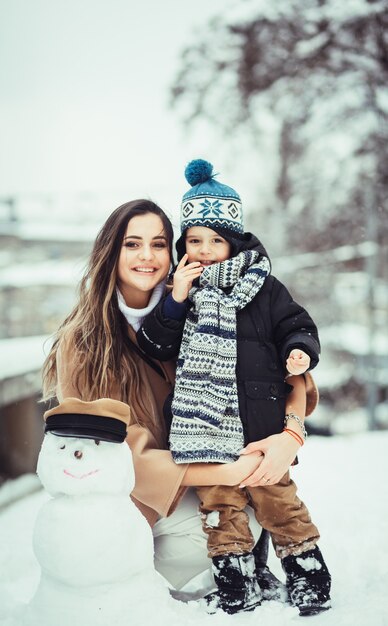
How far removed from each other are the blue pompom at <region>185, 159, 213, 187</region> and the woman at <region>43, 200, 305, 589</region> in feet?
0.63

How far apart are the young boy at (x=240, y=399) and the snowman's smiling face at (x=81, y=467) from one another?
0.36 meters

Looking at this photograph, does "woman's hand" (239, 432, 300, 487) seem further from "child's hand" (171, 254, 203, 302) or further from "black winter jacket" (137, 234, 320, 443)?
"child's hand" (171, 254, 203, 302)

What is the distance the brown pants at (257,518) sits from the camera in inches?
86.7

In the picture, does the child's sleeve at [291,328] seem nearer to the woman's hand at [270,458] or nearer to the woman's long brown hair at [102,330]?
the woman's hand at [270,458]

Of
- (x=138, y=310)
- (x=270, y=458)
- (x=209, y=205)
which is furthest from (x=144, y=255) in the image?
(x=270, y=458)

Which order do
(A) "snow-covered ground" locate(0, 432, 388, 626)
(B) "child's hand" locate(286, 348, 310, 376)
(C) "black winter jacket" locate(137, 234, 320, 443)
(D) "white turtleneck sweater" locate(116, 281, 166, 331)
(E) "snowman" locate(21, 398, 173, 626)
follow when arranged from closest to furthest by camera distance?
(E) "snowman" locate(21, 398, 173, 626) < (A) "snow-covered ground" locate(0, 432, 388, 626) < (B) "child's hand" locate(286, 348, 310, 376) < (C) "black winter jacket" locate(137, 234, 320, 443) < (D) "white turtleneck sweater" locate(116, 281, 166, 331)

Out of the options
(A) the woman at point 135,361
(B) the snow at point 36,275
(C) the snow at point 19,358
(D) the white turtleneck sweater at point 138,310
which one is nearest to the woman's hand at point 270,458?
(A) the woman at point 135,361

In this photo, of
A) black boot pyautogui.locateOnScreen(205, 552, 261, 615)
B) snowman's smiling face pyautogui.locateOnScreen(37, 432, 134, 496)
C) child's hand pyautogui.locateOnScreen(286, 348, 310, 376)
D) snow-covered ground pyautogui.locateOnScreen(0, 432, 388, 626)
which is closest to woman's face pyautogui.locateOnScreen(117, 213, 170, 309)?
child's hand pyautogui.locateOnScreen(286, 348, 310, 376)

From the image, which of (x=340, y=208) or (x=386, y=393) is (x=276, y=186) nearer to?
(x=340, y=208)

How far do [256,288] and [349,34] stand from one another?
8.70 metres

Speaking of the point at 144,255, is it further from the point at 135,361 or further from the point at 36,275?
the point at 36,275

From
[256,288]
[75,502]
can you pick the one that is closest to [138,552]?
[75,502]

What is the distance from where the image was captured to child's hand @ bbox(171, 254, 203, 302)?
91.1 inches

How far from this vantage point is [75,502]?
190 centimetres
